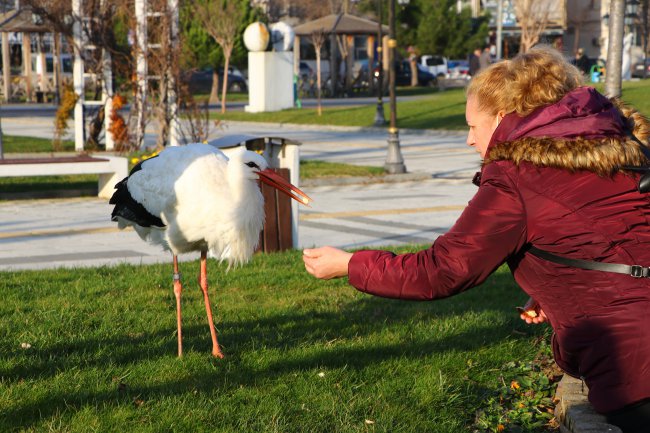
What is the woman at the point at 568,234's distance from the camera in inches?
131

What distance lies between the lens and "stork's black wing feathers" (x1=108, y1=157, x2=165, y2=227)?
22.5ft

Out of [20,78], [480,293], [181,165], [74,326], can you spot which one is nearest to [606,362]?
[181,165]

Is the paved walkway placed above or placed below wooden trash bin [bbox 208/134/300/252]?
below

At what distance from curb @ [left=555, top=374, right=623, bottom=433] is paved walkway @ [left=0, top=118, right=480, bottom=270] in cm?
562

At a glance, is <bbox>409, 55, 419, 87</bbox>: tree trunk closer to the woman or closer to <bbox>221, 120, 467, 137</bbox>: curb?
<bbox>221, 120, 467, 137</bbox>: curb

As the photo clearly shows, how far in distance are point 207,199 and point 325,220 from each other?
6.80 metres

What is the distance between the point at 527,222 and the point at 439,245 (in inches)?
12.3

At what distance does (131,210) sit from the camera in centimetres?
704

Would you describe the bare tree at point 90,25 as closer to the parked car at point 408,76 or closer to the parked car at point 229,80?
the parked car at point 229,80

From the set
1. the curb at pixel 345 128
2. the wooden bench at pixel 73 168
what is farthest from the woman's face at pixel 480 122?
the curb at pixel 345 128

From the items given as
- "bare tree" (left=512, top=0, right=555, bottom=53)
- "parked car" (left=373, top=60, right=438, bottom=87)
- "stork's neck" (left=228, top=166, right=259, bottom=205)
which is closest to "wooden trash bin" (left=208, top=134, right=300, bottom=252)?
"stork's neck" (left=228, top=166, right=259, bottom=205)

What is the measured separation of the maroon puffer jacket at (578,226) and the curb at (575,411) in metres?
0.81

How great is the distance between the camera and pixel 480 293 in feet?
27.6

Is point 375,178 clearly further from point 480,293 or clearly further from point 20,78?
point 20,78
